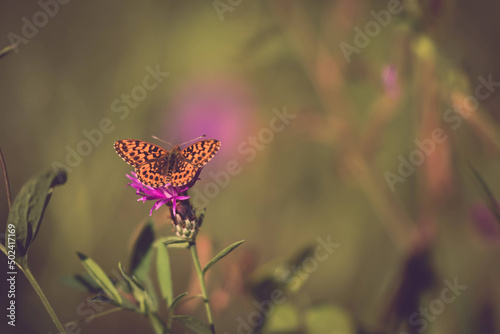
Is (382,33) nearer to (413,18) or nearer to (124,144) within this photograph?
(413,18)

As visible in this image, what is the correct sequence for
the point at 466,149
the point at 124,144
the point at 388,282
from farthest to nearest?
the point at 466,149, the point at 388,282, the point at 124,144

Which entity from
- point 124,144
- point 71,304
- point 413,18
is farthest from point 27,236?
point 413,18

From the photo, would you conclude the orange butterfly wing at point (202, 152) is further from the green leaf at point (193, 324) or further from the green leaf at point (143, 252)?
the green leaf at point (193, 324)

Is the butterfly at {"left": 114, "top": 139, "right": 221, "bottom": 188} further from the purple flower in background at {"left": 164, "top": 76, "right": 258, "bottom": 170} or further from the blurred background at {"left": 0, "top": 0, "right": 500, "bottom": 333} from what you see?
the purple flower in background at {"left": 164, "top": 76, "right": 258, "bottom": 170}

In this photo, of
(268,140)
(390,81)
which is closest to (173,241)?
(390,81)

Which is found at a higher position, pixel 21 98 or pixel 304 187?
pixel 21 98

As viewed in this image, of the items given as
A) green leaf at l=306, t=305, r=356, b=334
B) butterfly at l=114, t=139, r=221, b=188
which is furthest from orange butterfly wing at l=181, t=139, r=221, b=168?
green leaf at l=306, t=305, r=356, b=334

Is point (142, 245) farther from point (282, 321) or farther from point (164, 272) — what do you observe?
point (282, 321)
